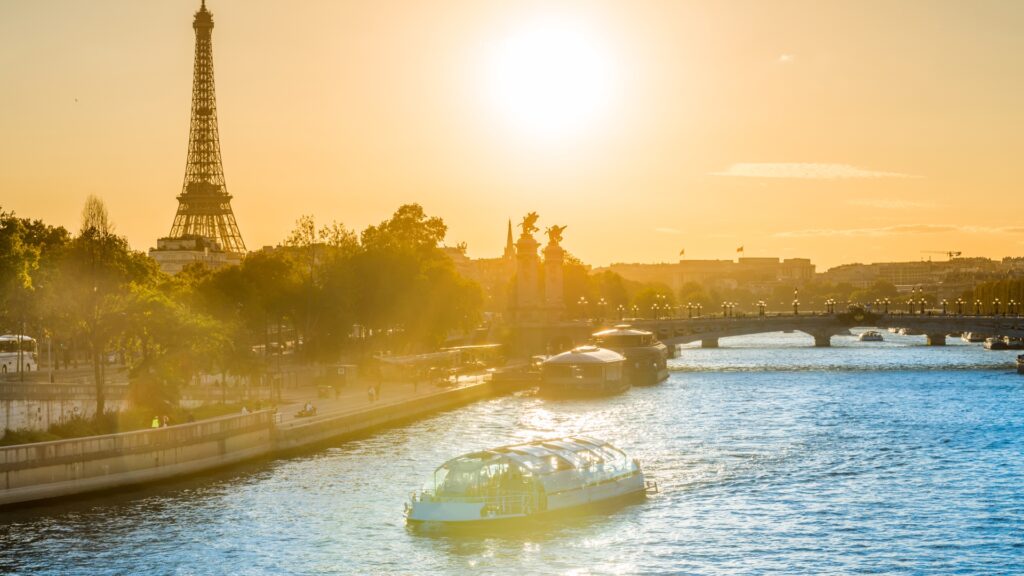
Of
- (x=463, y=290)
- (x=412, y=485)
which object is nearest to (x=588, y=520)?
(x=412, y=485)

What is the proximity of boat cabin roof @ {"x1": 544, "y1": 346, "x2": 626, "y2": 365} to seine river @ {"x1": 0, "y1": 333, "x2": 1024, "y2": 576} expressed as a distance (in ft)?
59.2

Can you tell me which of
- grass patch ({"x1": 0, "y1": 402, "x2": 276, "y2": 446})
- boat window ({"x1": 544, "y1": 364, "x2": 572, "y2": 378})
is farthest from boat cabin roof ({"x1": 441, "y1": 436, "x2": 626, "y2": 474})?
boat window ({"x1": 544, "y1": 364, "x2": 572, "y2": 378})

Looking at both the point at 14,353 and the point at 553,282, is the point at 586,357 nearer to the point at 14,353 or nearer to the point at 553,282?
the point at 14,353

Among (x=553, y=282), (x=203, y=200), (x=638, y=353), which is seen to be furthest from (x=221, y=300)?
(x=203, y=200)

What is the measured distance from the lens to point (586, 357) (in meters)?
86.1

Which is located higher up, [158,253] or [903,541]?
[158,253]

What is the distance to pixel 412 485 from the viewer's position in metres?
43.2

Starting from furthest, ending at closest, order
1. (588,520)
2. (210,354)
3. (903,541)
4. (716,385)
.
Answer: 1. (716,385)
2. (210,354)
3. (588,520)
4. (903,541)

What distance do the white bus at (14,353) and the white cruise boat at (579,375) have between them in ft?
105

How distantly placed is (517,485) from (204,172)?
131 m

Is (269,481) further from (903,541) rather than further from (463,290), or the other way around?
(463,290)

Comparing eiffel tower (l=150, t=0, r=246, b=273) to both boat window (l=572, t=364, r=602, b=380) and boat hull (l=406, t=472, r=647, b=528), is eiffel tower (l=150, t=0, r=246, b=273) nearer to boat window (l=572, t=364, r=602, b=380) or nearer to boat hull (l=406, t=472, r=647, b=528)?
boat window (l=572, t=364, r=602, b=380)

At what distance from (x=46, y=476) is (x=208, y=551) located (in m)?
7.76

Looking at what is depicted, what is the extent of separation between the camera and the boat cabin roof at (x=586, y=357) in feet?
281
